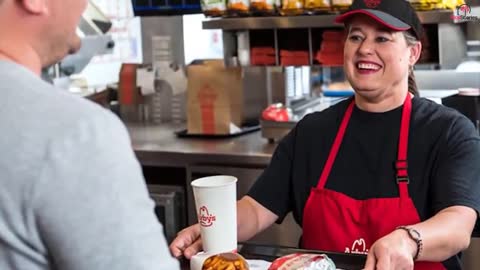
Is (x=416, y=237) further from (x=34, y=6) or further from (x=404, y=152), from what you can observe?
(x=34, y=6)

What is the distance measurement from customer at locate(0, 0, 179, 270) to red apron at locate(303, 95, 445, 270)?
1069 mm

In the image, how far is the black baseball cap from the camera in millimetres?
1896

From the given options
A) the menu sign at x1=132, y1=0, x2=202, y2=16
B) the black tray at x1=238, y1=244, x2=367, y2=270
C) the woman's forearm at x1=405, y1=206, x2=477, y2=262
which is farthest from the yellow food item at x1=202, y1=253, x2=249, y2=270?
the menu sign at x1=132, y1=0, x2=202, y2=16

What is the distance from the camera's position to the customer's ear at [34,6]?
808mm

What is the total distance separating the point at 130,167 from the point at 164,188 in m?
2.42

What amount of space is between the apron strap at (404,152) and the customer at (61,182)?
1110mm

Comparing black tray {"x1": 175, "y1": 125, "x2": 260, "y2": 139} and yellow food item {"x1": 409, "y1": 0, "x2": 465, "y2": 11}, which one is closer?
yellow food item {"x1": 409, "y1": 0, "x2": 465, "y2": 11}

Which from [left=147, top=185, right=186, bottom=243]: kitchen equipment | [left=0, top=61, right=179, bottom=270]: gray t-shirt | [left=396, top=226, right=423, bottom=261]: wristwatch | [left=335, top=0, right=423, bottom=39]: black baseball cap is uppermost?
[left=335, top=0, right=423, bottom=39]: black baseball cap

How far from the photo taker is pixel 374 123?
6.37ft

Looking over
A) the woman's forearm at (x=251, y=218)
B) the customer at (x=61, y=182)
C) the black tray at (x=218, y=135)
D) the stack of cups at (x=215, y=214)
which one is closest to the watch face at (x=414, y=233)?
the stack of cups at (x=215, y=214)

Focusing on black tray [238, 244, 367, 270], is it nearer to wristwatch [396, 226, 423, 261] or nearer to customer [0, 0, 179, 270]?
wristwatch [396, 226, 423, 261]

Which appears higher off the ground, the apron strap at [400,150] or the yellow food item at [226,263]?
the apron strap at [400,150]

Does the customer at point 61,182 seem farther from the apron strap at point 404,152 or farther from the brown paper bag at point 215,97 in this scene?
the brown paper bag at point 215,97
